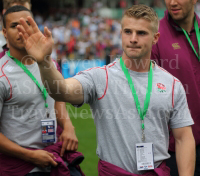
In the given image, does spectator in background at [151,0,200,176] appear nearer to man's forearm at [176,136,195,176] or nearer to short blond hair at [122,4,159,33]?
man's forearm at [176,136,195,176]

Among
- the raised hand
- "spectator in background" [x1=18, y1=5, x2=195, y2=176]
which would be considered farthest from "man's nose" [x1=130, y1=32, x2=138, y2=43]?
the raised hand

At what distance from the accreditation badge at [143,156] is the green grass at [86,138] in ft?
10.1

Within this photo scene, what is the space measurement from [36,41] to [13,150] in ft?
3.60

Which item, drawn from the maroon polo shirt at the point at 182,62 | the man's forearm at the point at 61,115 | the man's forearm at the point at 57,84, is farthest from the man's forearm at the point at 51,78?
the maroon polo shirt at the point at 182,62

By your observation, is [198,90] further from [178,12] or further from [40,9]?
[40,9]

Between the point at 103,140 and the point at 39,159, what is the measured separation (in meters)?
0.63

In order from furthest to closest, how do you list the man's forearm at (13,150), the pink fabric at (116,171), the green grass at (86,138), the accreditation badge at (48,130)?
the green grass at (86,138)
the accreditation badge at (48,130)
the man's forearm at (13,150)
the pink fabric at (116,171)

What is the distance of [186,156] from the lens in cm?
280

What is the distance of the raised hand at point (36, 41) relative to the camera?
2.25 m

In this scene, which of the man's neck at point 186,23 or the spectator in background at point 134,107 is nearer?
the spectator in background at point 134,107

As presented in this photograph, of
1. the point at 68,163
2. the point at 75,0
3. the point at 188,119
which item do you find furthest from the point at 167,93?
the point at 75,0

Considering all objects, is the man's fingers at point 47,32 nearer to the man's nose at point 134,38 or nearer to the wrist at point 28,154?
the man's nose at point 134,38

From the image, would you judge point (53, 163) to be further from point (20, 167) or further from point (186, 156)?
point (186, 156)

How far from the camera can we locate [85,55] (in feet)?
61.6
